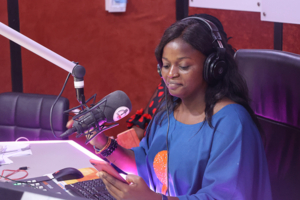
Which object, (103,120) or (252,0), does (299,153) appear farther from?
(252,0)

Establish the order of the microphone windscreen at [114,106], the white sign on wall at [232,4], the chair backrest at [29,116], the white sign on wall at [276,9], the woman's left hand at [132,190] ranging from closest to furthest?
the woman's left hand at [132,190]
the microphone windscreen at [114,106]
the white sign on wall at [276,9]
the white sign on wall at [232,4]
the chair backrest at [29,116]

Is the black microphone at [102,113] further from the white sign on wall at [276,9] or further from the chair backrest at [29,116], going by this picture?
the chair backrest at [29,116]

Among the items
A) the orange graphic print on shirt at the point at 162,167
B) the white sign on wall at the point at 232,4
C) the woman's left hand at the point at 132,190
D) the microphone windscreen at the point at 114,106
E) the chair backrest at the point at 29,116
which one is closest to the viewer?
the woman's left hand at the point at 132,190

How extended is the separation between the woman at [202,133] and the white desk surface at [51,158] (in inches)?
13.4

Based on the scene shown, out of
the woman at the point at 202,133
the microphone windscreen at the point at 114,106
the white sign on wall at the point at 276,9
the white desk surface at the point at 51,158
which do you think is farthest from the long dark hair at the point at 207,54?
the white desk surface at the point at 51,158

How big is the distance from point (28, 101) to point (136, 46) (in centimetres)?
125

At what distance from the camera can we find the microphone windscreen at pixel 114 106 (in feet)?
3.14

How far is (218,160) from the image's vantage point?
915mm

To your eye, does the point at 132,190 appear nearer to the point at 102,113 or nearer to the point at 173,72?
the point at 102,113

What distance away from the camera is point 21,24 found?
277 centimetres

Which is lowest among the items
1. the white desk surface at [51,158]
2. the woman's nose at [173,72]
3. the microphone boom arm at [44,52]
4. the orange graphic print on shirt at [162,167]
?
the white desk surface at [51,158]

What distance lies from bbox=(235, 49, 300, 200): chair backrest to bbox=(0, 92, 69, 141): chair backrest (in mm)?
1271

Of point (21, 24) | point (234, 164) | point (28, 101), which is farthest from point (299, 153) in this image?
point (21, 24)

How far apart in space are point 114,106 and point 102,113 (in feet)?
0.16
